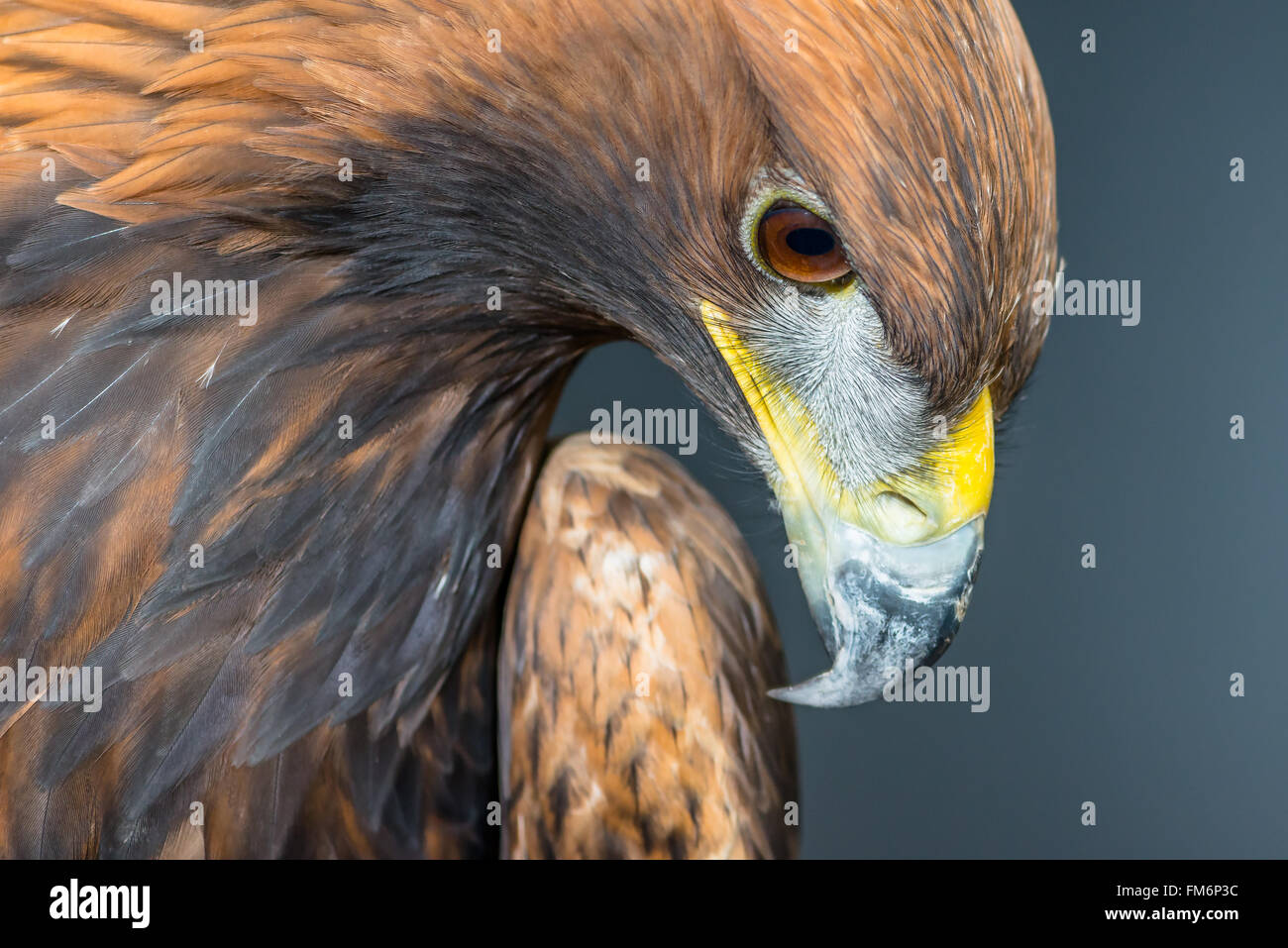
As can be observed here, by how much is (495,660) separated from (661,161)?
705mm

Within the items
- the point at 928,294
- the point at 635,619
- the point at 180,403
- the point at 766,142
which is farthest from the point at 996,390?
the point at 180,403

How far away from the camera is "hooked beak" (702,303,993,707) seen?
108cm

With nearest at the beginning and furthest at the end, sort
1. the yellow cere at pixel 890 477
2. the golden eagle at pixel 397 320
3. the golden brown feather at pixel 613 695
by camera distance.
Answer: the golden eagle at pixel 397 320
the yellow cere at pixel 890 477
the golden brown feather at pixel 613 695

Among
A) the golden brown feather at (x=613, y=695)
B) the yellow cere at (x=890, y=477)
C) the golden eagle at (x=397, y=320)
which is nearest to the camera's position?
the golden eagle at (x=397, y=320)

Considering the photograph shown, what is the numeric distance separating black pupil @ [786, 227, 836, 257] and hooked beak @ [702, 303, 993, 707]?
4.2 inches

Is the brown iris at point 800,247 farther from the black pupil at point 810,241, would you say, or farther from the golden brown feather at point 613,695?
the golden brown feather at point 613,695

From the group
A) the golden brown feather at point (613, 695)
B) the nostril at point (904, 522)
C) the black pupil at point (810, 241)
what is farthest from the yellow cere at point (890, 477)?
the golden brown feather at point (613, 695)

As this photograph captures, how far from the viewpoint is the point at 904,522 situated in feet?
3.56

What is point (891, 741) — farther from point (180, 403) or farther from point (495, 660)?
point (180, 403)

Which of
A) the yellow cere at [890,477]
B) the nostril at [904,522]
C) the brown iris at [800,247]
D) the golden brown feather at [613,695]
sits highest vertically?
the brown iris at [800,247]

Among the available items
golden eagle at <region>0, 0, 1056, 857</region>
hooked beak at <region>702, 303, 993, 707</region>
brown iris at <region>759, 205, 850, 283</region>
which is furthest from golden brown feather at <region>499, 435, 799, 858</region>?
brown iris at <region>759, 205, 850, 283</region>

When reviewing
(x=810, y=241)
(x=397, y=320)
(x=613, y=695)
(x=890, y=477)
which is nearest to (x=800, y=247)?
(x=810, y=241)

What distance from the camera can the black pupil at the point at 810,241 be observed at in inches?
38.3

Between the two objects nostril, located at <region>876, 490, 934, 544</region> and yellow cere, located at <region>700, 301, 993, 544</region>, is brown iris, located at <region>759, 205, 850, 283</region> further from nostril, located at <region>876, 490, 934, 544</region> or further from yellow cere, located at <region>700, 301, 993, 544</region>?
nostril, located at <region>876, 490, 934, 544</region>
